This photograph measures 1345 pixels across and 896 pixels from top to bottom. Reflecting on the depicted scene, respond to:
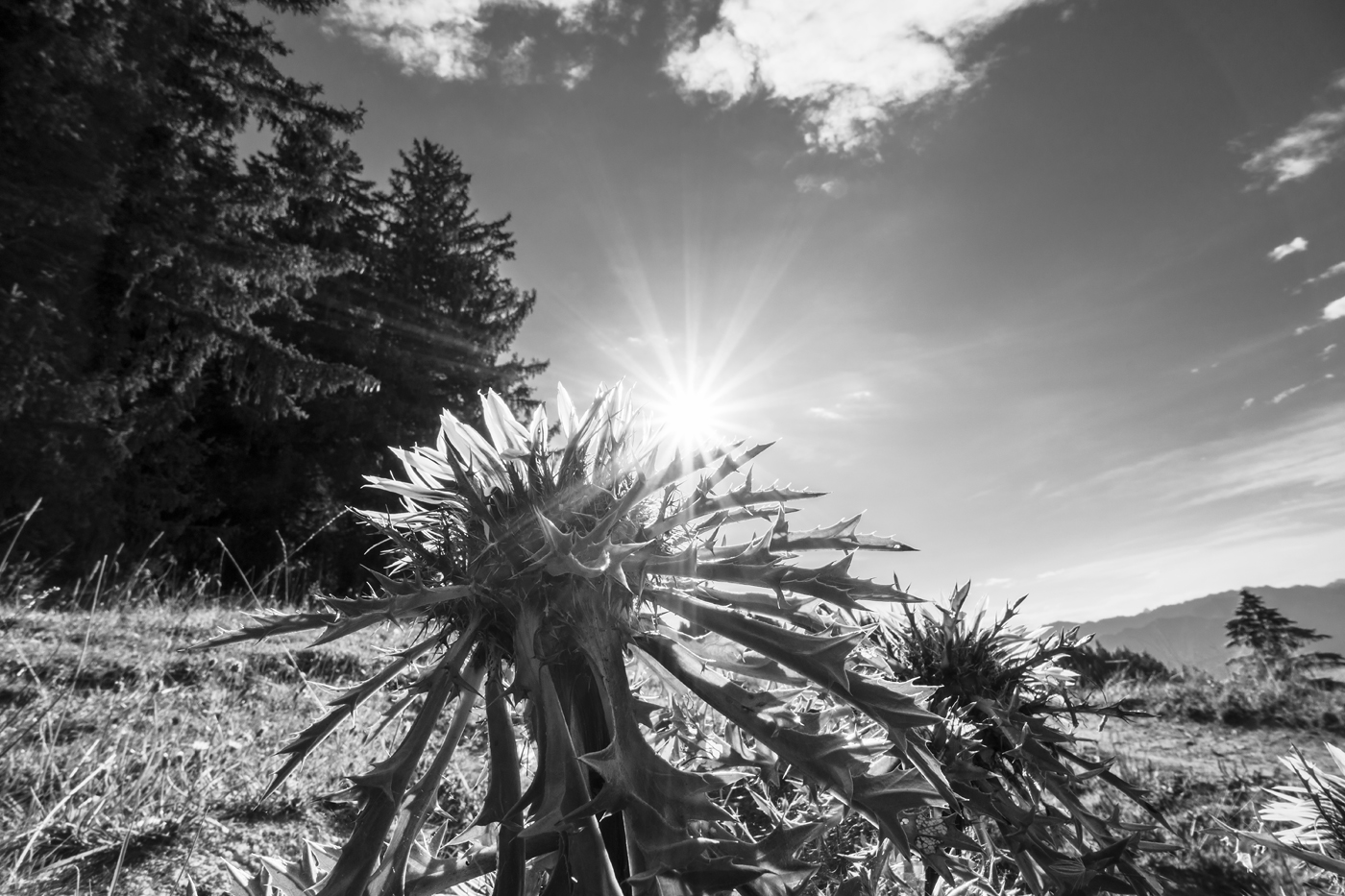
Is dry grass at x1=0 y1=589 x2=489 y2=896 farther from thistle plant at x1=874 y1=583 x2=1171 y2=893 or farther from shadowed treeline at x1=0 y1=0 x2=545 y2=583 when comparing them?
shadowed treeline at x1=0 y1=0 x2=545 y2=583

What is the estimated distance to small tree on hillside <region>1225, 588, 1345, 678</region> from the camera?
6.99 m

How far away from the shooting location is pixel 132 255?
10.3m

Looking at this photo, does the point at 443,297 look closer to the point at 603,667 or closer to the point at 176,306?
the point at 176,306

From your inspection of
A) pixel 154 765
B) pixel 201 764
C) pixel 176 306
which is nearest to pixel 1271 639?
pixel 201 764

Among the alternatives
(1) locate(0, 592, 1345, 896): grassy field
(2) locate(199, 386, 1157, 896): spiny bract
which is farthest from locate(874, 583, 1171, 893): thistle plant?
(1) locate(0, 592, 1345, 896): grassy field

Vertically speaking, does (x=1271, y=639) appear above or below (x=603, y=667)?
above

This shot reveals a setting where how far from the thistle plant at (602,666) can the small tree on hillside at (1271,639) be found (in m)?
7.70

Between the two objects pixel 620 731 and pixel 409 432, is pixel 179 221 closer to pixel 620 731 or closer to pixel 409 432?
pixel 409 432

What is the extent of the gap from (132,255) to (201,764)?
10.9 m

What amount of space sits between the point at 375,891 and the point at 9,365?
439 inches

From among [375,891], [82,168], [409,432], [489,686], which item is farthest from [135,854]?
[409,432]

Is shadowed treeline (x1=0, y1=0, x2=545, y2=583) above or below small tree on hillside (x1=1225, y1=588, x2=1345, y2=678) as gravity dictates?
above

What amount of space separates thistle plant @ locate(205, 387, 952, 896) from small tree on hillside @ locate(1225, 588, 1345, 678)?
7701mm

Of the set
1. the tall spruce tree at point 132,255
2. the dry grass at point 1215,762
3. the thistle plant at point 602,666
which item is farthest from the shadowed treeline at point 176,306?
the dry grass at point 1215,762
